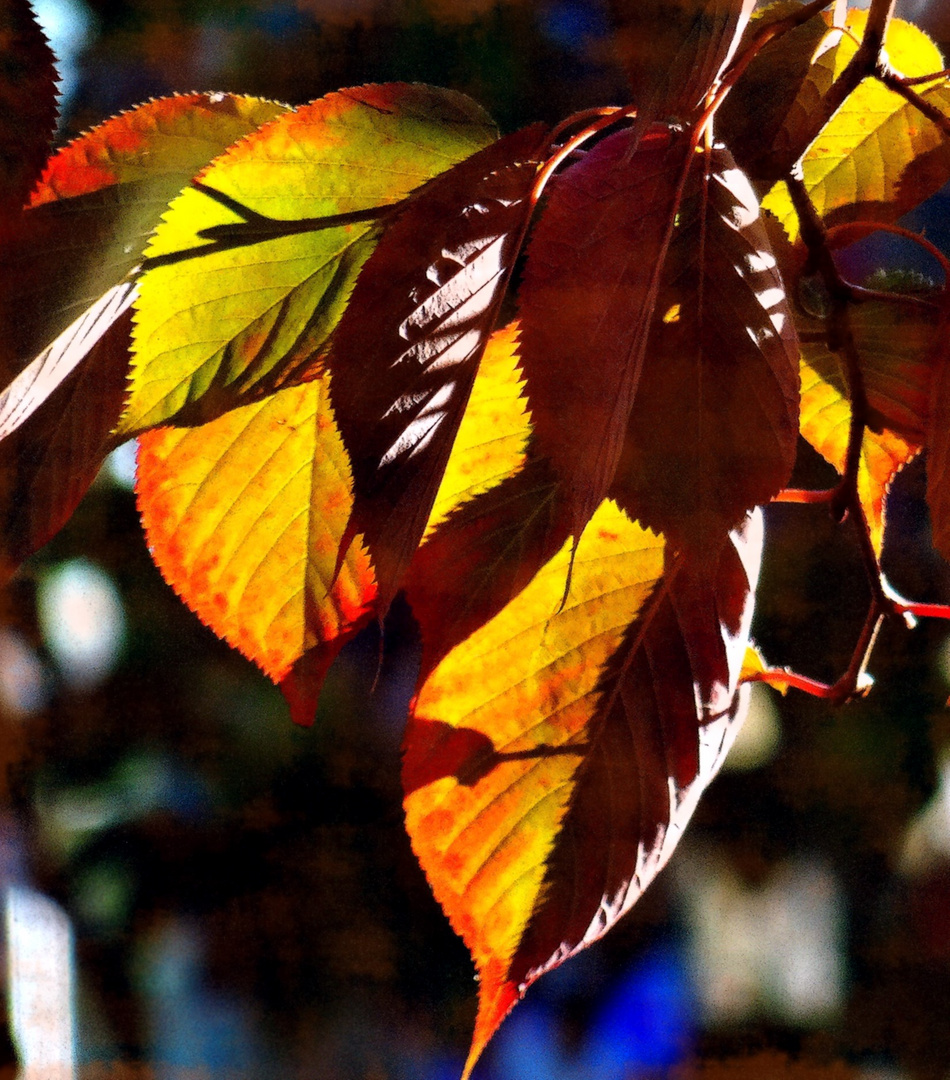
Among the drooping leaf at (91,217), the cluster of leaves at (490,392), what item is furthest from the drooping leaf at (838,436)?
the drooping leaf at (91,217)

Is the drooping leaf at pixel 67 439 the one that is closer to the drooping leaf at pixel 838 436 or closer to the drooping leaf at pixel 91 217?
the drooping leaf at pixel 91 217

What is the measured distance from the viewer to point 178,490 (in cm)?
15

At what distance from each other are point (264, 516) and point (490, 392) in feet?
0.14

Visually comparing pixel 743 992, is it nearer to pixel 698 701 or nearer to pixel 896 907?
pixel 896 907

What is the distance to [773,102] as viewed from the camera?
0.47ft

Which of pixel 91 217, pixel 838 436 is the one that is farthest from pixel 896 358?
pixel 91 217

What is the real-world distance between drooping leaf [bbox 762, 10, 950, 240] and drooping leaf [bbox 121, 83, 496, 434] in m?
0.07

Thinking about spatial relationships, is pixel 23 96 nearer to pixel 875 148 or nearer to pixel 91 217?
pixel 91 217

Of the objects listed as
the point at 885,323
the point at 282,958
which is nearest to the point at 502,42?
the point at 885,323

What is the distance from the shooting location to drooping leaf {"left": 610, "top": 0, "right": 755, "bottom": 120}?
3.6 inches

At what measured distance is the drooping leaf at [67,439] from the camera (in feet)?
0.43

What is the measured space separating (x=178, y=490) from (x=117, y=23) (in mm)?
263

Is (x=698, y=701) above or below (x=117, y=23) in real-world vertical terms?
below

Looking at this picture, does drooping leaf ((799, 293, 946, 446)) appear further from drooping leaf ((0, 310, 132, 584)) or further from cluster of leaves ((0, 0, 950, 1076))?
drooping leaf ((0, 310, 132, 584))
